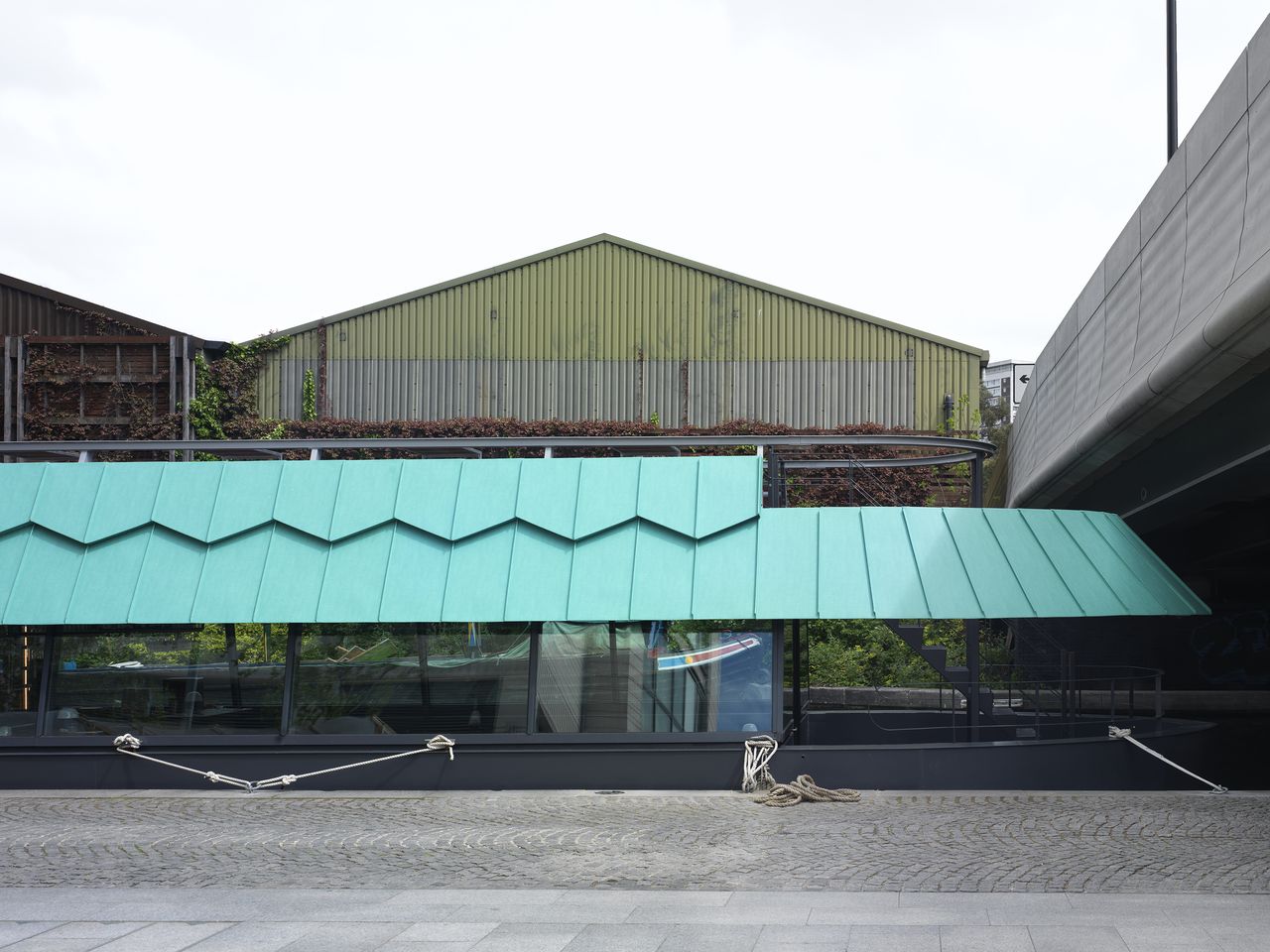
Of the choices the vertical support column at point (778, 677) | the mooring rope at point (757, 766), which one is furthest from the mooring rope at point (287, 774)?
the vertical support column at point (778, 677)

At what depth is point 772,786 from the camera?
44.3 ft

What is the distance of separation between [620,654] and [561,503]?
191 centimetres

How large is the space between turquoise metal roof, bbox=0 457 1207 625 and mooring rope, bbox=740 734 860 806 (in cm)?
137

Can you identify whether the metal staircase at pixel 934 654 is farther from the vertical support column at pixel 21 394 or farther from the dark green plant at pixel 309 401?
the vertical support column at pixel 21 394

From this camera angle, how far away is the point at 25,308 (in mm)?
35312

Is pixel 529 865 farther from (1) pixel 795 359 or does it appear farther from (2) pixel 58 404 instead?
(2) pixel 58 404

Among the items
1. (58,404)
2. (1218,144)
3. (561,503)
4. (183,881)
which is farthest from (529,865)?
(58,404)

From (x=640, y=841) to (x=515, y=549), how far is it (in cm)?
460

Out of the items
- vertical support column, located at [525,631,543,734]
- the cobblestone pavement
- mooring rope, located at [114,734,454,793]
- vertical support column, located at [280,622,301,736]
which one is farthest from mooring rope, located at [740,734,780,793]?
vertical support column, located at [280,622,301,736]

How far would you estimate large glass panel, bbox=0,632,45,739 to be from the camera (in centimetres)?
1470

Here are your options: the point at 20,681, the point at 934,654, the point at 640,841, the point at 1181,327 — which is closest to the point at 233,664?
the point at 20,681

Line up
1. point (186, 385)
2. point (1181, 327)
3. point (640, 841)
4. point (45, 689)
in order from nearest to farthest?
point (640, 841), point (1181, 327), point (45, 689), point (186, 385)

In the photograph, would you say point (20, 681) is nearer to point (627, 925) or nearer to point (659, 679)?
point (659, 679)

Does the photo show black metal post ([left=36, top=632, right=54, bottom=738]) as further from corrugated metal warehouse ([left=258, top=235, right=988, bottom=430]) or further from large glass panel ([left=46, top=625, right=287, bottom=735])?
corrugated metal warehouse ([left=258, top=235, right=988, bottom=430])
